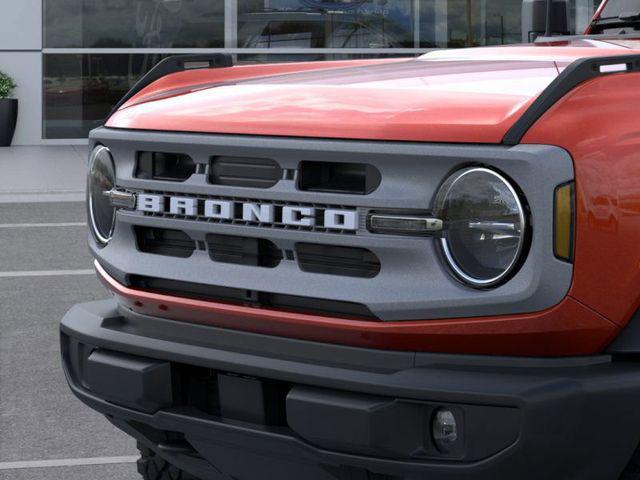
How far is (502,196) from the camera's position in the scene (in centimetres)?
271

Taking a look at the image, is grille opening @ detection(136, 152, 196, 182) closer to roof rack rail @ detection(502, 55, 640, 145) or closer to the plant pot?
roof rack rail @ detection(502, 55, 640, 145)

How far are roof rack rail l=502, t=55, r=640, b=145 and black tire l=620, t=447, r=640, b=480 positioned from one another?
0.72 meters

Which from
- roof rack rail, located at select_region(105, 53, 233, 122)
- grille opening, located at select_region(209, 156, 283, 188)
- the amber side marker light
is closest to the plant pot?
roof rack rail, located at select_region(105, 53, 233, 122)

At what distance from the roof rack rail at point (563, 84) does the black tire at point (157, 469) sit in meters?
1.57

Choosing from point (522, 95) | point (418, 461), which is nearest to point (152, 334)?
point (418, 461)

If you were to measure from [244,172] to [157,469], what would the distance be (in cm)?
112

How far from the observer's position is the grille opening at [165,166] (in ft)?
10.7

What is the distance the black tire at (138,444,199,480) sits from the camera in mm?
3730

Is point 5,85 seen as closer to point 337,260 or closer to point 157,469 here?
point 157,469

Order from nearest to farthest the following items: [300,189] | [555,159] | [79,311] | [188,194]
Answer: [555,159] < [300,189] < [188,194] < [79,311]

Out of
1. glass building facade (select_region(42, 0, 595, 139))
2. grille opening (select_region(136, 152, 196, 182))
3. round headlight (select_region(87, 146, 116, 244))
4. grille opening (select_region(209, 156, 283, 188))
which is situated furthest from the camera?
glass building facade (select_region(42, 0, 595, 139))

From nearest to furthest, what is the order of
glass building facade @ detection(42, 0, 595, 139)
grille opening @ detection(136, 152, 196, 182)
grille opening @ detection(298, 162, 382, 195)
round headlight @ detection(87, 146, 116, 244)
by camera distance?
1. grille opening @ detection(298, 162, 382, 195)
2. grille opening @ detection(136, 152, 196, 182)
3. round headlight @ detection(87, 146, 116, 244)
4. glass building facade @ detection(42, 0, 595, 139)

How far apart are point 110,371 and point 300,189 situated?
74 centimetres

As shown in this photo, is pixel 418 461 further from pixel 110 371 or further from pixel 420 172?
pixel 110 371
